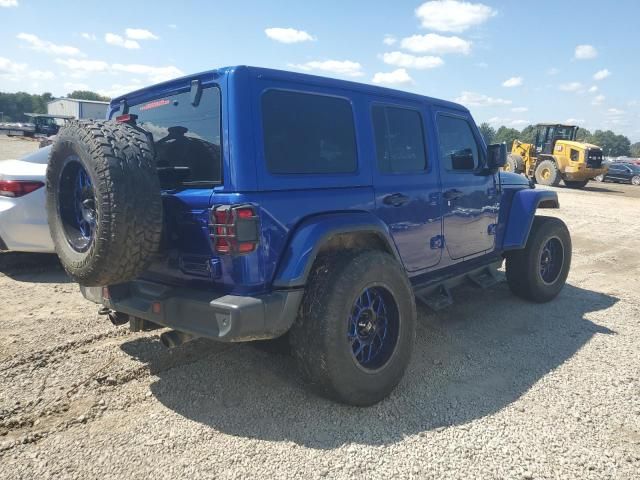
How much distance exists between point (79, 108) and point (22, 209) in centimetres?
5060

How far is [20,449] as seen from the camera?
8.36 ft

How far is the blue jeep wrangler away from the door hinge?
273 mm

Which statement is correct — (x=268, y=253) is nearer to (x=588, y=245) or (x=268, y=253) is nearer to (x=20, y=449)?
(x=20, y=449)

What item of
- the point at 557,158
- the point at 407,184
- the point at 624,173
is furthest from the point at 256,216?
the point at 624,173

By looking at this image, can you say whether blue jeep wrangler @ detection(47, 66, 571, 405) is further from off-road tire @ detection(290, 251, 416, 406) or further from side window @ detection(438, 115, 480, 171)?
side window @ detection(438, 115, 480, 171)

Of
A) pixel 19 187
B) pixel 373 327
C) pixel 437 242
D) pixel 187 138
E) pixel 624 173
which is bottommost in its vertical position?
pixel 373 327

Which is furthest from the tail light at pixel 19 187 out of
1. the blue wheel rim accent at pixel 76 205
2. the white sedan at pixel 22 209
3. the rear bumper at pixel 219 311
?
the rear bumper at pixel 219 311

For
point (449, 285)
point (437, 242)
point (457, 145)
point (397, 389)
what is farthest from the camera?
point (457, 145)

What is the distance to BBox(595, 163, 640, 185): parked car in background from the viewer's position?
91.7ft

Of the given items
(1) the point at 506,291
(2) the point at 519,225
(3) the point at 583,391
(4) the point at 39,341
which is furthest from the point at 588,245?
(4) the point at 39,341

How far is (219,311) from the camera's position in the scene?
2.61 metres

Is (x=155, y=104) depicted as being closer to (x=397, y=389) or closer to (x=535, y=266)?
(x=397, y=389)

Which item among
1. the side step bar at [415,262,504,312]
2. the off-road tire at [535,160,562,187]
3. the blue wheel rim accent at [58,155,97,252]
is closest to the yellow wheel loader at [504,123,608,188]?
the off-road tire at [535,160,562,187]

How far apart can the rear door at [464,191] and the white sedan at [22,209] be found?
4.10 m
